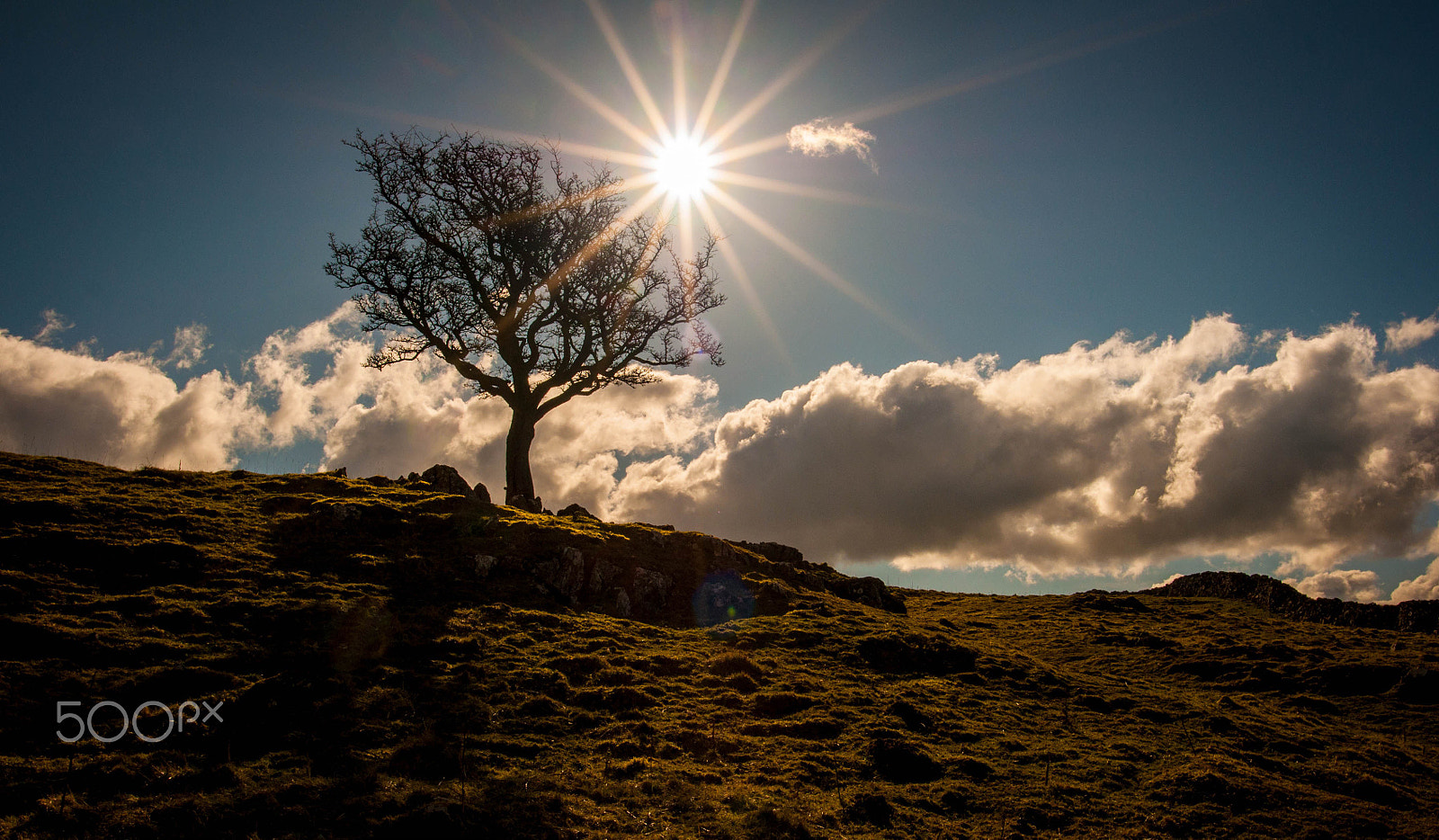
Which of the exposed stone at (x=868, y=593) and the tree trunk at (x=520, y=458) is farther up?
the tree trunk at (x=520, y=458)

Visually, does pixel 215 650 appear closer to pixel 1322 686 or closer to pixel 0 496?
pixel 0 496

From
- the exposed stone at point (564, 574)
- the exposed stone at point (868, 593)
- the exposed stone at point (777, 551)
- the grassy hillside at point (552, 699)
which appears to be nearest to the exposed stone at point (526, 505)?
the grassy hillside at point (552, 699)

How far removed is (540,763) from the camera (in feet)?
62.1

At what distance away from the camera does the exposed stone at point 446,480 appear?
39375 millimetres

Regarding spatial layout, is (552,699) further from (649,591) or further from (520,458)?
(520,458)

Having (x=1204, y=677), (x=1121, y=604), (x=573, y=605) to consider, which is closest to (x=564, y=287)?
(x=573, y=605)

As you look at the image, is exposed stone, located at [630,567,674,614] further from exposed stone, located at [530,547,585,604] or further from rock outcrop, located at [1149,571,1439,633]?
rock outcrop, located at [1149,571,1439,633]

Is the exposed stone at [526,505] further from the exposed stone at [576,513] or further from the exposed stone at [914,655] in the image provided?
the exposed stone at [914,655]

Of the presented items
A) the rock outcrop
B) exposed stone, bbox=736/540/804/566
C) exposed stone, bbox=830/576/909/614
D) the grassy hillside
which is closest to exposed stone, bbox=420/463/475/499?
the grassy hillside

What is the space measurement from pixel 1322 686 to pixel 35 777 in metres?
52.1

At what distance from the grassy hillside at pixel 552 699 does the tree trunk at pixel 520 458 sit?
12.8 feet

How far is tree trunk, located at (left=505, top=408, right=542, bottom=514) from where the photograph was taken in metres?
40.3

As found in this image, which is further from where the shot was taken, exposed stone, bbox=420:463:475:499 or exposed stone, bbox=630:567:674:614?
exposed stone, bbox=420:463:475:499

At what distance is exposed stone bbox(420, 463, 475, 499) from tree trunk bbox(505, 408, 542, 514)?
2.21 m
